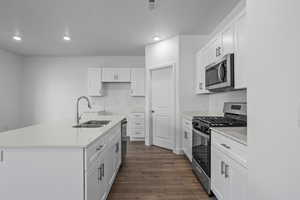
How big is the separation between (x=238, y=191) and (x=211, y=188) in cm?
70

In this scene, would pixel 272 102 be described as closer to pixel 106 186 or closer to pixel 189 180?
pixel 106 186

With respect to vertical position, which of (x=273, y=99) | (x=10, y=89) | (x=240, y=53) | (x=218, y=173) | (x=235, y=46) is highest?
(x=235, y=46)

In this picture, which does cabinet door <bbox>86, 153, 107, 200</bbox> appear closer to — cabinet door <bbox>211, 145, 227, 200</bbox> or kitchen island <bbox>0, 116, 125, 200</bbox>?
kitchen island <bbox>0, 116, 125, 200</bbox>

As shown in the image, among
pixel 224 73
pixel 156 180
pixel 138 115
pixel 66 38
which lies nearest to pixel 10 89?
pixel 66 38

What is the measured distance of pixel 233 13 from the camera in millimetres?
3111

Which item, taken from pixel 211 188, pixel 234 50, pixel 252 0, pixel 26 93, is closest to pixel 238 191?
pixel 211 188

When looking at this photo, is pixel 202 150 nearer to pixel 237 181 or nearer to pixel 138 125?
pixel 237 181

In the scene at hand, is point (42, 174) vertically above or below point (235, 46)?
below

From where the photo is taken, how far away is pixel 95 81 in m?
5.83

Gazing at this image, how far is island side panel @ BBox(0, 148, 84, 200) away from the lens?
1.41m

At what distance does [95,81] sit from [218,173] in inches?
186

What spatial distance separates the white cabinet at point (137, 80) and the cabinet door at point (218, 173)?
12.7 ft

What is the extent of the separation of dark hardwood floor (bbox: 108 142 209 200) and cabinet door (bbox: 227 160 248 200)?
0.71 metres

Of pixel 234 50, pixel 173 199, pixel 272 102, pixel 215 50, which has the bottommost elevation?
pixel 173 199
